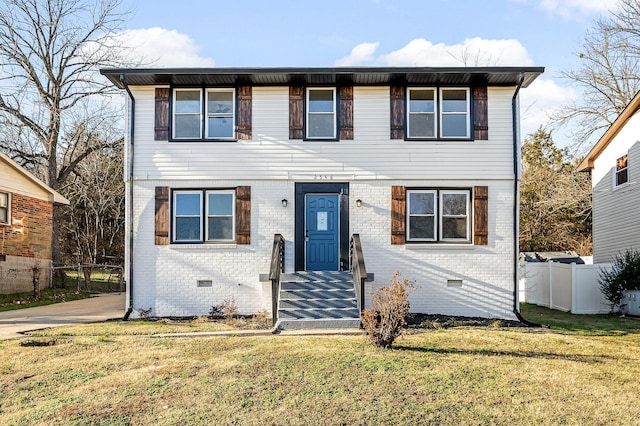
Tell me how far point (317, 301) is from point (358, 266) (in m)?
1.24

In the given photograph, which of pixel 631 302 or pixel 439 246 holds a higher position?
pixel 439 246

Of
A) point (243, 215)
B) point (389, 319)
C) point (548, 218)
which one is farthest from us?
point (548, 218)

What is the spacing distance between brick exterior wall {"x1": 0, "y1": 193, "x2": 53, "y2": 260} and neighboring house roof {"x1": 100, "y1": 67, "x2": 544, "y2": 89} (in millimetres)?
8051

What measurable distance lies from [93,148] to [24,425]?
66.1ft

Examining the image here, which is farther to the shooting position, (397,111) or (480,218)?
(397,111)

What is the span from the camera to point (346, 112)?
13.3 meters

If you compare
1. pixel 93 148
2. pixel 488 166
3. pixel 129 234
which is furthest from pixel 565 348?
pixel 93 148

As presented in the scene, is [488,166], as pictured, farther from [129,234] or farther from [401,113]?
[129,234]

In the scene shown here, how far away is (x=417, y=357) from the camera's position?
326 inches

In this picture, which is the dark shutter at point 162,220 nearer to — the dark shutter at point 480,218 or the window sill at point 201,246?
the window sill at point 201,246

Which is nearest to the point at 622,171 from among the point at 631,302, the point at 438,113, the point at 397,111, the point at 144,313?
the point at 631,302

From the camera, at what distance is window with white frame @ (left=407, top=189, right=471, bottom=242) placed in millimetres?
13234

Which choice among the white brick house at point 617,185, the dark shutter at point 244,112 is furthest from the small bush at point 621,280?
the dark shutter at point 244,112

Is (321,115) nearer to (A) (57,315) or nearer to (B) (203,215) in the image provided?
(B) (203,215)
